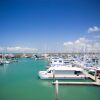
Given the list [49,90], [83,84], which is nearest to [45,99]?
[49,90]

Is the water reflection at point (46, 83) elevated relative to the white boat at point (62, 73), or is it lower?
lower

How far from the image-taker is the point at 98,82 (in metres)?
6.75

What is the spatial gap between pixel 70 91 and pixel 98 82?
1.50 metres

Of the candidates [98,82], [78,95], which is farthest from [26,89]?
[98,82]

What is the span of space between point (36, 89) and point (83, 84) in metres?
1.86

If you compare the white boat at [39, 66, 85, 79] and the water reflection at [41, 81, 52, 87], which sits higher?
the white boat at [39, 66, 85, 79]

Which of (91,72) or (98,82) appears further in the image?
(91,72)

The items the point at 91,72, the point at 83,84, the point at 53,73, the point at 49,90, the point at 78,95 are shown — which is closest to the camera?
the point at 78,95

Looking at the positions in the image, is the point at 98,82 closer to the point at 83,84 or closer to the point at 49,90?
the point at 83,84

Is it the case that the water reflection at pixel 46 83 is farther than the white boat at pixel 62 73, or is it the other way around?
the white boat at pixel 62 73

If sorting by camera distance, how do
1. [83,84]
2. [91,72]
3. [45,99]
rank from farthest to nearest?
[91,72] → [83,84] → [45,99]

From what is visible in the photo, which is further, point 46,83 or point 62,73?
point 62,73

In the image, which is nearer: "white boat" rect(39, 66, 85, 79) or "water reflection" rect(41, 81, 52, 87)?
"water reflection" rect(41, 81, 52, 87)

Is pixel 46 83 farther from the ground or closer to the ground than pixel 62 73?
closer to the ground
